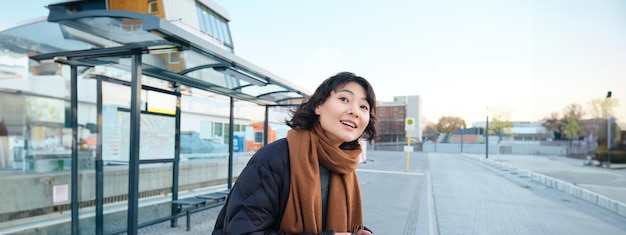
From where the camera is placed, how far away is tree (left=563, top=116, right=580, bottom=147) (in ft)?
128

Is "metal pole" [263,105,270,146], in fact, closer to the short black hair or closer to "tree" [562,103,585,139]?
the short black hair

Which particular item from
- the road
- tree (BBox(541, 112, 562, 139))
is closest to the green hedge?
the road

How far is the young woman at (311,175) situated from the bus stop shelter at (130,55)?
7.09 feet

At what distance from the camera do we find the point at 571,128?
131 ft

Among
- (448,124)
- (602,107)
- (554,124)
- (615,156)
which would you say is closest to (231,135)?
(615,156)

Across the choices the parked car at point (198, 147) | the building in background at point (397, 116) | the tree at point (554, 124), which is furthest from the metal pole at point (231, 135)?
the building in background at point (397, 116)

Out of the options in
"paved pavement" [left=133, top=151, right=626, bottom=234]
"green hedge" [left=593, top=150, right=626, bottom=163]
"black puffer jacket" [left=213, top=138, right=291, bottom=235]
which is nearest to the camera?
"black puffer jacket" [left=213, top=138, right=291, bottom=235]

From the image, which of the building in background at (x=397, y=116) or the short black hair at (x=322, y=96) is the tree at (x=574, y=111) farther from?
the short black hair at (x=322, y=96)

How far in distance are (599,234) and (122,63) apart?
25.8ft

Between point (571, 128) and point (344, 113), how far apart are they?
166ft

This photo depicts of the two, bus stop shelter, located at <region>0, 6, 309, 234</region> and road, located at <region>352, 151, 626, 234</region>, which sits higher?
bus stop shelter, located at <region>0, 6, 309, 234</region>

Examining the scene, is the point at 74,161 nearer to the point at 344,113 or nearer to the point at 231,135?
the point at 231,135

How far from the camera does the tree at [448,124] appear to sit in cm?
7882

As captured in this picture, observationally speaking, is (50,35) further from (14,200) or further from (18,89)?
(14,200)
